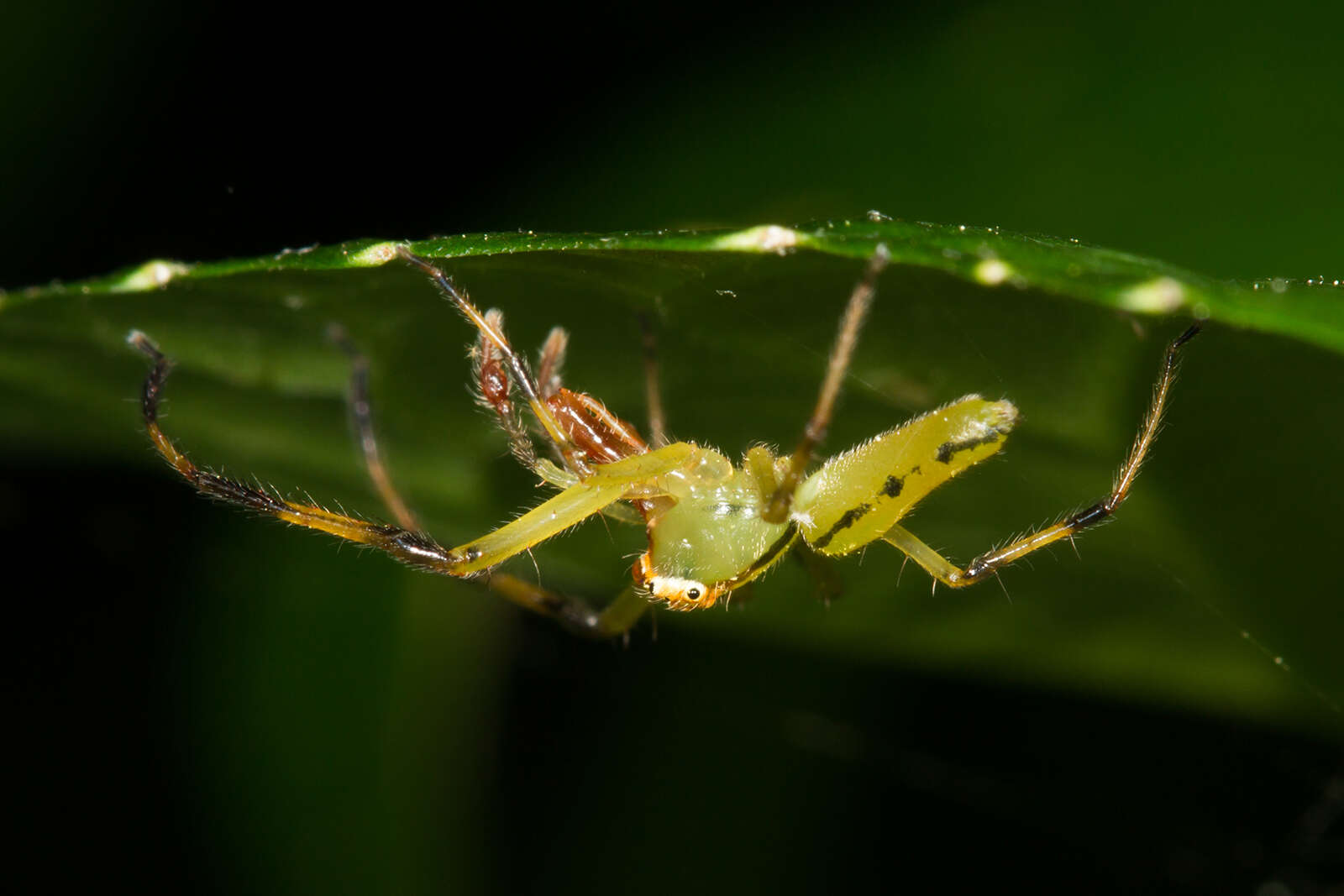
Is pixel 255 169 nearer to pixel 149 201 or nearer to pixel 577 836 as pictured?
pixel 149 201

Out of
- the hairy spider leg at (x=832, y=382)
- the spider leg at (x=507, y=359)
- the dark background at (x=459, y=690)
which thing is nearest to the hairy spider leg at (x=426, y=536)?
the spider leg at (x=507, y=359)

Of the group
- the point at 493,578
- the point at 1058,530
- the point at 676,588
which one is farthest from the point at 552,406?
the point at 1058,530

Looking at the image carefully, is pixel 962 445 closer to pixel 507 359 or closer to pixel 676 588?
pixel 676 588

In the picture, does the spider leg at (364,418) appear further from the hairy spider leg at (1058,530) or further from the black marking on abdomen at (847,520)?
the hairy spider leg at (1058,530)

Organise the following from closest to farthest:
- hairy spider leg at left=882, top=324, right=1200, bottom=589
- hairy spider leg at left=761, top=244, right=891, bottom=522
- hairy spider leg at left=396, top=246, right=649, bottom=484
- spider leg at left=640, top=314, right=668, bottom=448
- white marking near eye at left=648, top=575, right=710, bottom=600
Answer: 1. hairy spider leg at left=761, top=244, right=891, bottom=522
2. hairy spider leg at left=882, top=324, right=1200, bottom=589
3. hairy spider leg at left=396, top=246, right=649, bottom=484
4. spider leg at left=640, top=314, right=668, bottom=448
5. white marking near eye at left=648, top=575, right=710, bottom=600

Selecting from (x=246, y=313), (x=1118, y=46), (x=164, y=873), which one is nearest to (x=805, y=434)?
(x=246, y=313)

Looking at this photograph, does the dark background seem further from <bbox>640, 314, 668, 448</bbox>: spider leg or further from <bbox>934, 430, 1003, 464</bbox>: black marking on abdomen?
<bbox>934, 430, 1003, 464</bbox>: black marking on abdomen

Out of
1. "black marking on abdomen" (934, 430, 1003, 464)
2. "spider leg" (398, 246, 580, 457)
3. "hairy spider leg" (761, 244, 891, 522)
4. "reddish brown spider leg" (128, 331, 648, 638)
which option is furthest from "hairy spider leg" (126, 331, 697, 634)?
"black marking on abdomen" (934, 430, 1003, 464)
